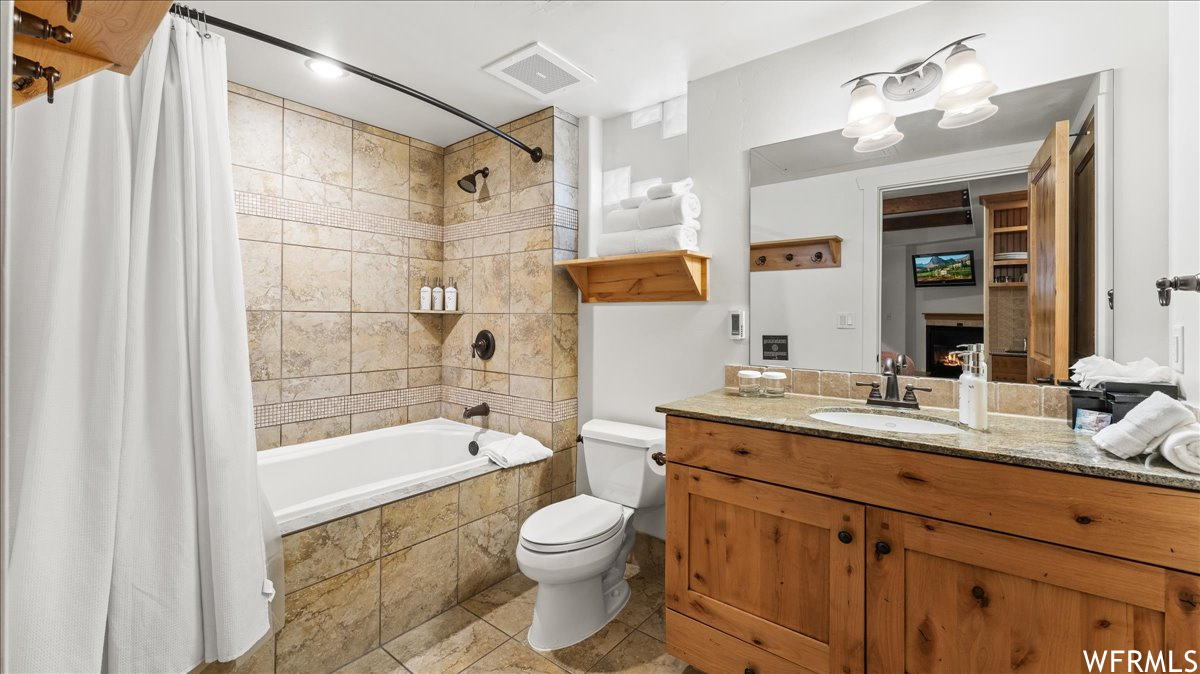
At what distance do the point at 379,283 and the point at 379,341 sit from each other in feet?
1.11

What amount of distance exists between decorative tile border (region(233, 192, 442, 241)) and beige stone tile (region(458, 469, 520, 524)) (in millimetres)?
1587

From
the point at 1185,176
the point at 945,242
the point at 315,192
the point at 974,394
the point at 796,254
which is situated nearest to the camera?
the point at 1185,176

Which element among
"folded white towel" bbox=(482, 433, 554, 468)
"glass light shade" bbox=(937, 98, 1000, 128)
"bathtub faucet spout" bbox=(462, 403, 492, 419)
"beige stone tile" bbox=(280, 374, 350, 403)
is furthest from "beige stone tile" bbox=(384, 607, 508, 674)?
"glass light shade" bbox=(937, 98, 1000, 128)

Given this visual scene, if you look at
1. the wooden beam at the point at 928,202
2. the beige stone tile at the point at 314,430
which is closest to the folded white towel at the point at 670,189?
the wooden beam at the point at 928,202

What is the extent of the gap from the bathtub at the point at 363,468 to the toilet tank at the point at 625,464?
49 centimetres

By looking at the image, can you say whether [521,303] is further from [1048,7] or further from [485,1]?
[1048,7]

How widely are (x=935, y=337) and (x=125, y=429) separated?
2354 millimetres

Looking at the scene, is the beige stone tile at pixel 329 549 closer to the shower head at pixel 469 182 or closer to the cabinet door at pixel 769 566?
the cabinet door at pixel 769 566

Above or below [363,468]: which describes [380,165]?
above

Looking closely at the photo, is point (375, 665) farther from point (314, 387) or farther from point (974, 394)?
point (974, 394)

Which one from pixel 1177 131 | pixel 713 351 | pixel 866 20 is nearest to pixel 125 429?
pixel 713 351

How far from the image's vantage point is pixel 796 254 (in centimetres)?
203

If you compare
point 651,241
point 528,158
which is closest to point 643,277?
point 651,241

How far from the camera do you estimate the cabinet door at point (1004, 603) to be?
1.00m
